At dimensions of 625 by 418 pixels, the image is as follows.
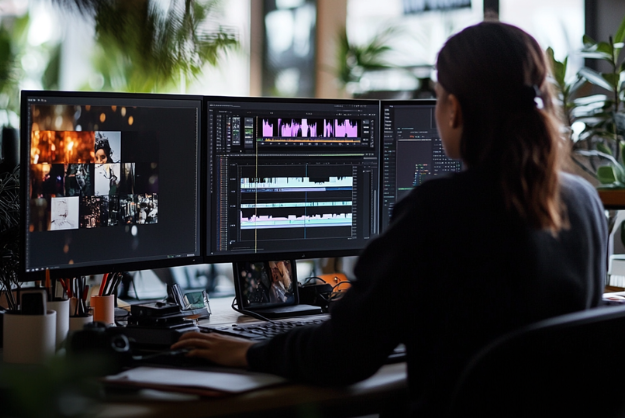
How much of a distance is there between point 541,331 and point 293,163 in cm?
103

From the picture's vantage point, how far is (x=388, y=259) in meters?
0.96

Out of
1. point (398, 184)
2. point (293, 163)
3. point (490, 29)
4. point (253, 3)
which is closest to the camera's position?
point (490, 29)

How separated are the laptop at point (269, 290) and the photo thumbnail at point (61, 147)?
18.5 inches

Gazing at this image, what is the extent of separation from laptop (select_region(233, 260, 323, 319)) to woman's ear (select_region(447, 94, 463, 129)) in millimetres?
729

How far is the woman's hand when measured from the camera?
114 cm

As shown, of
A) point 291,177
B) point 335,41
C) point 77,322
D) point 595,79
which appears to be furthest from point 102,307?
point 335,41

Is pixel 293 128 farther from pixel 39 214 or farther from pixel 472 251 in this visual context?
pixel 472 251

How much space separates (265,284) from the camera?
1.72m

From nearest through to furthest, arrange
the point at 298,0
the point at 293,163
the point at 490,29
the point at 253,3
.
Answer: the point at 490,29
the point at 293,163
the point at 253,3
the point at 298,0

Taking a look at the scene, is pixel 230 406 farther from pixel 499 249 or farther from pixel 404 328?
pixel 499 249

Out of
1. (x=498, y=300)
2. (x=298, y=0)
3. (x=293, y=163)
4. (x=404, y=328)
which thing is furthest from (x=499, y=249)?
(x=298, y=0)

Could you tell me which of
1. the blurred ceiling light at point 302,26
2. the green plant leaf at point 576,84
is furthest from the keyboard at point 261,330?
the blurred ceiling light at point 302,26

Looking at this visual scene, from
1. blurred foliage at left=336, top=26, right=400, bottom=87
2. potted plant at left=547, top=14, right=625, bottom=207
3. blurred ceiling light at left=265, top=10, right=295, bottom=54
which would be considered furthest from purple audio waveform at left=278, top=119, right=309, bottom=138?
blurred ceiling light at left=265, top=10, right=295, bottom=54

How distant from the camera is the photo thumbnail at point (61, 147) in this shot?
1314 mm
